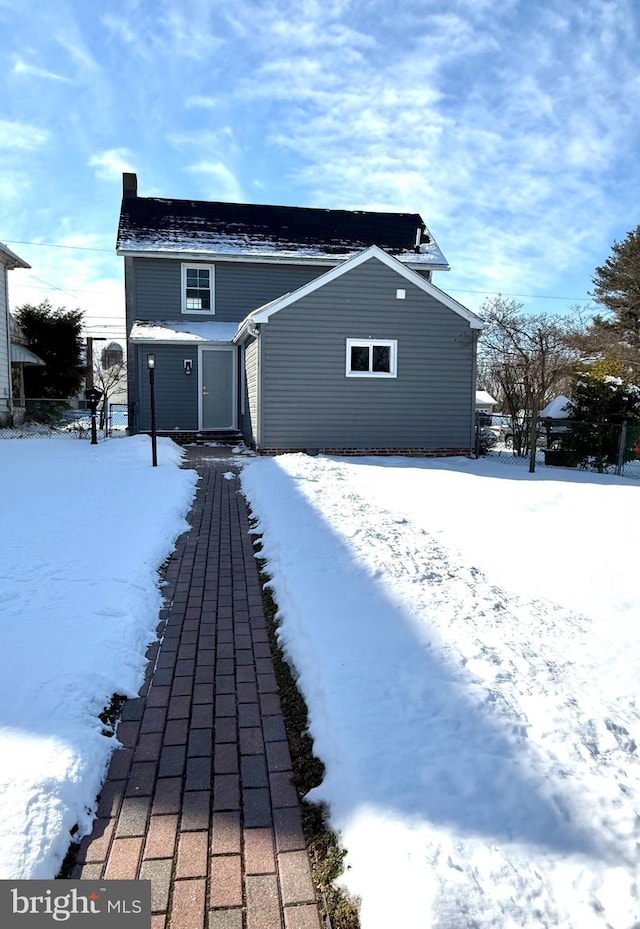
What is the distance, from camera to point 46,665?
327 cm

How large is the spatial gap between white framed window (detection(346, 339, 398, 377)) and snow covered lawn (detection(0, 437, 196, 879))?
630 centimetres

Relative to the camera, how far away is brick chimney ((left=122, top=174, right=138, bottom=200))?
20.1 metres

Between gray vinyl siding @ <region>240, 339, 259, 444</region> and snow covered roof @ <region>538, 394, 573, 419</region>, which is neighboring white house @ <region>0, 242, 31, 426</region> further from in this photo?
snow covered roof @ <region>538, 394, 573, 419</region>

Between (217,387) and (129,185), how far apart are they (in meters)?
9.08

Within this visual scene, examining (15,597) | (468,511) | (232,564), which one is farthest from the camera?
(468,511)

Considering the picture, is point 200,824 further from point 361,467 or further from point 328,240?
point 328,240

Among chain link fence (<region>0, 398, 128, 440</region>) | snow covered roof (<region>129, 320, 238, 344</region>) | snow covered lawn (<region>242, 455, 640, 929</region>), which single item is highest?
snow covered roof (<region>129, 320, 238, 344</region>)

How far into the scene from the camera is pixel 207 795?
7.91ft

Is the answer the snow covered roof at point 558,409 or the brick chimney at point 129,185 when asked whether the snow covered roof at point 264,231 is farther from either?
the snow covered roof at point 558,409

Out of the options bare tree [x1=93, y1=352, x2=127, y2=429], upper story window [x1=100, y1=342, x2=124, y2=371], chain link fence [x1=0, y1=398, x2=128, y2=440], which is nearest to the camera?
chain link fence [x1=0, y1=398, x2=128, y2=440]

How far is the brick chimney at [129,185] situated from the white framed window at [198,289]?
5261 mm

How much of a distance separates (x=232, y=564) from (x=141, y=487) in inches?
140

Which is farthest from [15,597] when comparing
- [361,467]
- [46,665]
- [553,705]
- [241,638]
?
[361,467]

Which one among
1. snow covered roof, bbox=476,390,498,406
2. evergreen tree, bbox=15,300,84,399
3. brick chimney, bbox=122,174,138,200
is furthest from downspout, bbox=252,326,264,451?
snow covered roof, bbox=476,390,498,406
